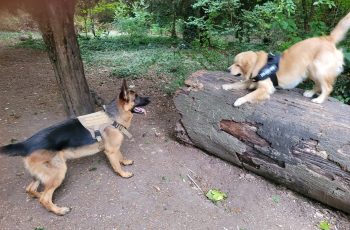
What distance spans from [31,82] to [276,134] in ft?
24.0

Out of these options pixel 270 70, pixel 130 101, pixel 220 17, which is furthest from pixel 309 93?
pixel 220 17

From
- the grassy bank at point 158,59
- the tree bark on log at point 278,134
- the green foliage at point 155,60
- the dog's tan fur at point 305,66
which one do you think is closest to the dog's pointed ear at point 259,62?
the dog's tan fur at point 305,66

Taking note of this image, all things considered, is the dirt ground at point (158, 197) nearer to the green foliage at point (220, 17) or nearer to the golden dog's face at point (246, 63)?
the golden dog's face at point (246, 63)

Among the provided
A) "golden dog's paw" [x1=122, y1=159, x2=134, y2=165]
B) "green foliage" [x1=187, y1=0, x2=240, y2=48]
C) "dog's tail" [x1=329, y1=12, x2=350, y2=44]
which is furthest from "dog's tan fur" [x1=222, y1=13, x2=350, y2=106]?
"green foliage" [x1=187, y1=0, x2=240, y2=48]

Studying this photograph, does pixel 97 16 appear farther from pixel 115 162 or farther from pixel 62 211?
pixel 62 211

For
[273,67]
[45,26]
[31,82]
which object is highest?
[45,26]

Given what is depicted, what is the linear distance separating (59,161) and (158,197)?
1.40 meters

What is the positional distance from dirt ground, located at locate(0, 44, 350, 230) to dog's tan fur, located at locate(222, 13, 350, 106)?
1.28 meters

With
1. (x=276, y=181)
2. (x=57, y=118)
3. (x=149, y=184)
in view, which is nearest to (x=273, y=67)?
(x=276, y=181)

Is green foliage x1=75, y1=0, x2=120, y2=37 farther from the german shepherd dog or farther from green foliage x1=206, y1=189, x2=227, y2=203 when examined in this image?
green foliage x1=206, y1=189, x2=227, y2=203

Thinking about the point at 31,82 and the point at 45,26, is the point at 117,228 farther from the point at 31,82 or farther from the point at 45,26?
the point at 31,82

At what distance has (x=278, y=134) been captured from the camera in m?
4.45

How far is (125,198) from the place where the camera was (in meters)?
4.41

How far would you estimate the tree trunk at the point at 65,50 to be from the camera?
208 inches
